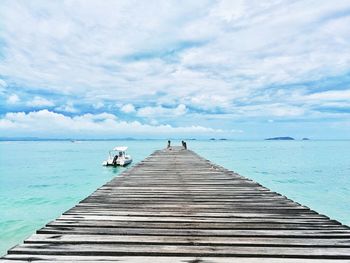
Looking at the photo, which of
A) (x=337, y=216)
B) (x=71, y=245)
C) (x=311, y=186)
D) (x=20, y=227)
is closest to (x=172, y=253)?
(x=71, y=245)

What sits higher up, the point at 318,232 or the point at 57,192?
the point at 318,232

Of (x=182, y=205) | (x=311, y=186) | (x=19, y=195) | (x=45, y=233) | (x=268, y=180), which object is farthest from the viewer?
(x=268, y=180)

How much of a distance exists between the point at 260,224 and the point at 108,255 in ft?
7.06

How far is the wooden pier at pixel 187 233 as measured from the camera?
3246 millimetres

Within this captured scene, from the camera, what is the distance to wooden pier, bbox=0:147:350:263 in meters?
3.25

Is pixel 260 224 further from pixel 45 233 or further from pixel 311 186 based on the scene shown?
pixel 311 186

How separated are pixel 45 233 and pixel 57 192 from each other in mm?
18972

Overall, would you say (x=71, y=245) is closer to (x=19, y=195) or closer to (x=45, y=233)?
(x=45, y=233)

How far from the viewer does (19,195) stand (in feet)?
67.6

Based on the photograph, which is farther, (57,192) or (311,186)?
(311,186)

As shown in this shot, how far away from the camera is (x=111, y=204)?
5.87 metres

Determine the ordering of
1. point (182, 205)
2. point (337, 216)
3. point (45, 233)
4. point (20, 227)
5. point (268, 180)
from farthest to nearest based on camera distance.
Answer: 1. point (268, 180)
2. point (337, 216)
3. point (20, 227)
4. point (182, 205)
5. point (45, 233)

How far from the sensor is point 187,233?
399 cm

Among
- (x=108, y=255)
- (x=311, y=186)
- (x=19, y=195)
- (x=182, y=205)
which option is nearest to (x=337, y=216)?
(x=311, y=186)
